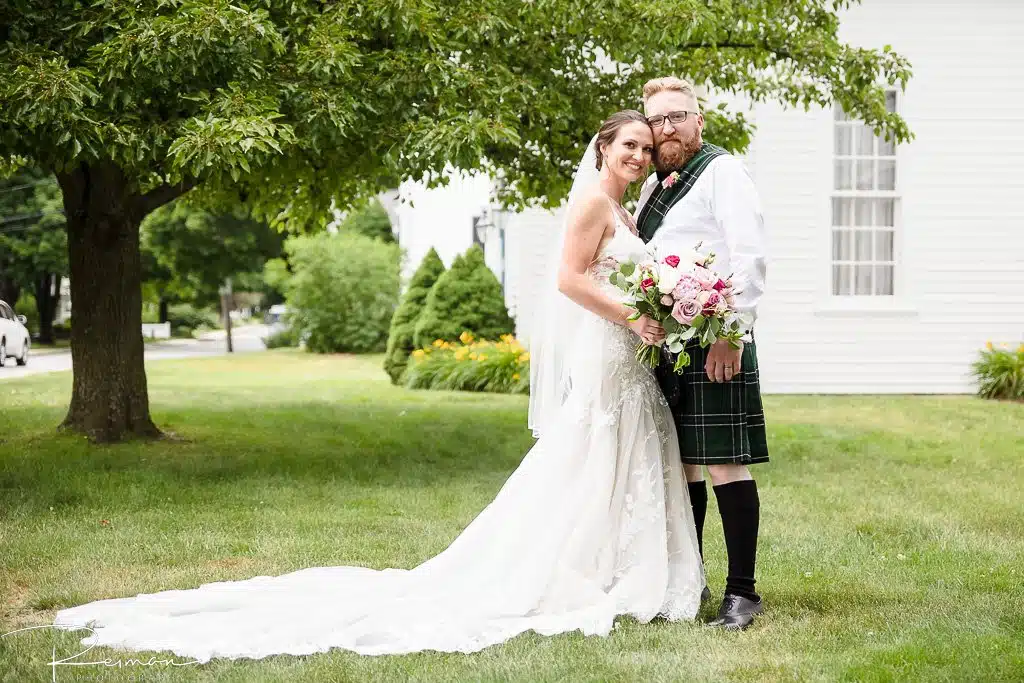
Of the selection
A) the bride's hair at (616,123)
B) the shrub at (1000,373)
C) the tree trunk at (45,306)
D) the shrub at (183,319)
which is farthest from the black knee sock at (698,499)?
the shrub at (183,319)

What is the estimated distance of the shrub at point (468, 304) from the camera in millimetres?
18312

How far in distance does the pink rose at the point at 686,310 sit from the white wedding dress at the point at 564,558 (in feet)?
1.88

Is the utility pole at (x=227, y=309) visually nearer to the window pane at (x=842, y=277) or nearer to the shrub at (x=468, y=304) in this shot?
the shrub at (x=468, y=304)

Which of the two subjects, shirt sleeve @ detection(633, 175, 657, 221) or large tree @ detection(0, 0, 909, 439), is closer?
shirt sleeve @ detection(633, 175, 657, 221)

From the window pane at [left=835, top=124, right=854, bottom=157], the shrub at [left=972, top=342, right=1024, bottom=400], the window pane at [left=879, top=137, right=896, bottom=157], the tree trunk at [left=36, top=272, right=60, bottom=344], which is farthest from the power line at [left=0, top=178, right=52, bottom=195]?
the shrub at [left=972, top=342, right=1024, bottom=400]

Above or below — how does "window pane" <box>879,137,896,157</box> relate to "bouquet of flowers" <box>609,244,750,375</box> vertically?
above

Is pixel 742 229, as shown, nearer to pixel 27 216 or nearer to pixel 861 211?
pixel 861 211

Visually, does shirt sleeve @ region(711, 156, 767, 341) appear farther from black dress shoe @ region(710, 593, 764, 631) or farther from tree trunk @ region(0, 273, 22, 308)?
tree trunk @ region(0, 273, 22, 308)

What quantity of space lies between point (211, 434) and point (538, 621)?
23.4 feet

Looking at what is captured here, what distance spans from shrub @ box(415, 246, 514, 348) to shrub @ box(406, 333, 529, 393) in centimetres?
25

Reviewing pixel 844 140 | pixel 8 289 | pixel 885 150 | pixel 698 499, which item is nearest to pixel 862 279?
pixel 885 150

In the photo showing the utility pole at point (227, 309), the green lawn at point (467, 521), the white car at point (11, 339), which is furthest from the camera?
the utility pole at point (227, 309)

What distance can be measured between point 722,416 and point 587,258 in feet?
2.83

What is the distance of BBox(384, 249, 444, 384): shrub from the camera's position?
19125mm
